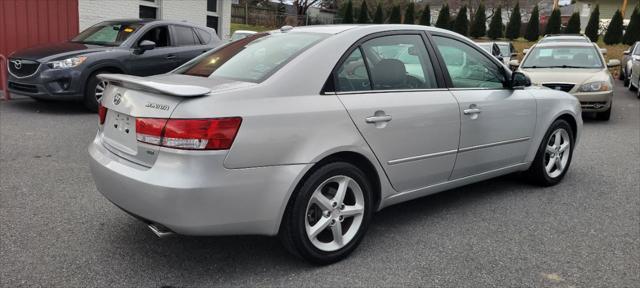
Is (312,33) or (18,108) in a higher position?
(312,33)

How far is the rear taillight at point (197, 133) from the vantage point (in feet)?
9.11

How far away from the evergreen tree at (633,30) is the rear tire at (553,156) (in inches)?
1107

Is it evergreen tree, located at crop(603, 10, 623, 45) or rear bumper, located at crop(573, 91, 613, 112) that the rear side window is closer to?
rear bumper, located at crop(573, 91, 613, 112)

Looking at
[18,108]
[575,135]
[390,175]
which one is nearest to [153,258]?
[390,175]

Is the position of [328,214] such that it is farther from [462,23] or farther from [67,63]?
[462,23]

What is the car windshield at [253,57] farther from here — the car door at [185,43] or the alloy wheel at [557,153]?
the car door at [185,43]

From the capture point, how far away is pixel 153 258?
339cm

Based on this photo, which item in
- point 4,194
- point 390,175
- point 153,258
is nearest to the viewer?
point 153,258

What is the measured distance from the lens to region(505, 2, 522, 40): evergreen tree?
31.3 meters

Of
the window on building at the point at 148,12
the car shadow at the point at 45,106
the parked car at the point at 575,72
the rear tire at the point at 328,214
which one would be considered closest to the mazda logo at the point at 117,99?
the rear tire at the point at 328,214

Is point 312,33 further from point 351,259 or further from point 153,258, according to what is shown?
point 153,258

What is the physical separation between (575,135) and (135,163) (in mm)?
4455

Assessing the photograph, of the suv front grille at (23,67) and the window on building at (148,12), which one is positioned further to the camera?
the window on building at (148,12)

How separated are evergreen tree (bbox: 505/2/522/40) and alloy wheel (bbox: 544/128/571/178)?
1117 inches
